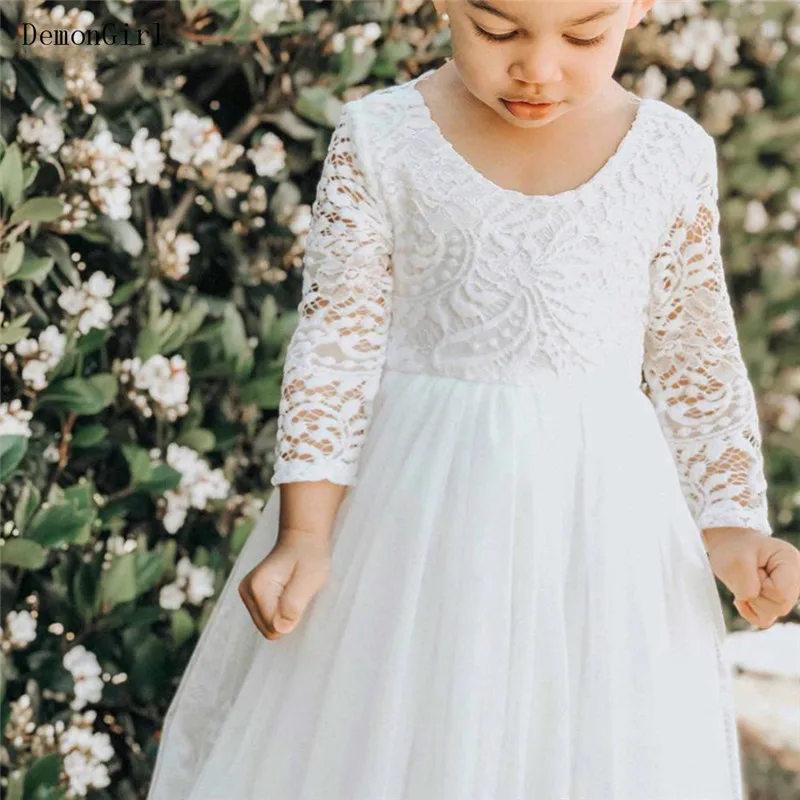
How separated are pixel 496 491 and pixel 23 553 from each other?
2.88 feet

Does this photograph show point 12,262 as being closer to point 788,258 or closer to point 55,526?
point 55,526

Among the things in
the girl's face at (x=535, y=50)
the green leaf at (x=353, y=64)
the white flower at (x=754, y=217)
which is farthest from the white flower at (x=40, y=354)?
the white flower at (x=754, y=217)

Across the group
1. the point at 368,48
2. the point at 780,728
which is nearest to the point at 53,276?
the point at 368,48

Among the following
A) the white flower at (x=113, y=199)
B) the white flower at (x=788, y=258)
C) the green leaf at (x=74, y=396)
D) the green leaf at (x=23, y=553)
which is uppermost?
the white flower at (x=113, y=199)

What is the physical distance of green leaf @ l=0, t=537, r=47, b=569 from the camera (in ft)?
7.00

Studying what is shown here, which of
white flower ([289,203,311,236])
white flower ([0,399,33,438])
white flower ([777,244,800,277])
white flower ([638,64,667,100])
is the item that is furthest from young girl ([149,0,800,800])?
white flower ([777,244,800,277])

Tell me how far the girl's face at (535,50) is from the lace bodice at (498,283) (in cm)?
12

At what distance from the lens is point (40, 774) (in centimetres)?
221

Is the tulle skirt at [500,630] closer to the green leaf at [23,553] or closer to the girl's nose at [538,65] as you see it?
the girl's nose at [538,65]

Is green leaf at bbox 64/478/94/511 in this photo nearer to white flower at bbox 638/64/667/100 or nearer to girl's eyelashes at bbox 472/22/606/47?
girl's eyelashes at bbox 472/22/606/47

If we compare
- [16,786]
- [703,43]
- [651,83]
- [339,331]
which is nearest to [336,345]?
[339,331]

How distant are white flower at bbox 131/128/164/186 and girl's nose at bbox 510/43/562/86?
91cm

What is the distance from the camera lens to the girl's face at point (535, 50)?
4.94ft

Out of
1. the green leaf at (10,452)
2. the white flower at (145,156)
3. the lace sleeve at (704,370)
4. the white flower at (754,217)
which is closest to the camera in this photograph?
the lace sleeve at (704,370)
